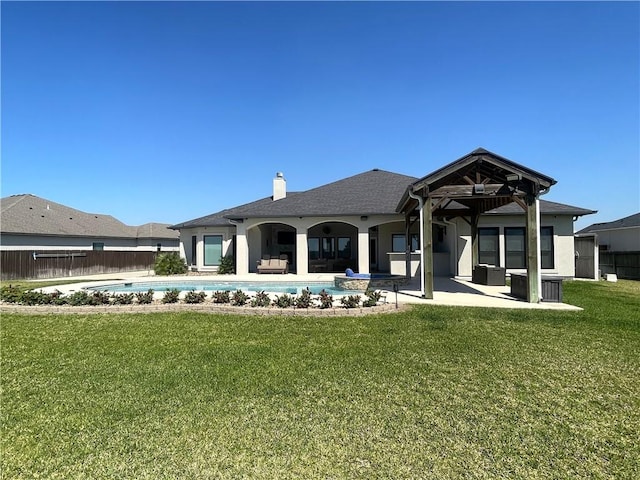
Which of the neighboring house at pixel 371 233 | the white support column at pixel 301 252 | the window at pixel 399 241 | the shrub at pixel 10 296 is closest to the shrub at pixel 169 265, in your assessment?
the neighboring house at pixel 371 233

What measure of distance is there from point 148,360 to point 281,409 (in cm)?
258

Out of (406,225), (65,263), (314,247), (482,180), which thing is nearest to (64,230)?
(65,263)

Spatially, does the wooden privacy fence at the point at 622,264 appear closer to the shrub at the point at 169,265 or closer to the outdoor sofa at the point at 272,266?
the outdoor sofa at the point at 272,266

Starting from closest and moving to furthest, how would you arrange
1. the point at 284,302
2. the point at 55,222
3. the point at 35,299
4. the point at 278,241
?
the point at 284,302 < the point at 35,299 < the point at 278,241 < the point at 55,222

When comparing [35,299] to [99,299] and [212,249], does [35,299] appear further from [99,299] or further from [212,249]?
[212,249]

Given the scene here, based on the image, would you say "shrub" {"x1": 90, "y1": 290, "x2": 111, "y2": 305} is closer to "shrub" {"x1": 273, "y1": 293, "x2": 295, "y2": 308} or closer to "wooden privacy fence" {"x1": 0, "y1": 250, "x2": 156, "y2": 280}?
"shrub" {"x1": 273, "y1": 293, "x2": 295, "y2": 308}

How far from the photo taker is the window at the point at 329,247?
2147 centimetres

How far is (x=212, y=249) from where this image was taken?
21.3 meters

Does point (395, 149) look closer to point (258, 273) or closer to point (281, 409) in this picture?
point (258, 273)

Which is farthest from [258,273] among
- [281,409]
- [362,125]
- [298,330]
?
[281,409]

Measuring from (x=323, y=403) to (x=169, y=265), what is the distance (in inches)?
760

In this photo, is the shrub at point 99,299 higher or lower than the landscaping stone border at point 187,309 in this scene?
higher

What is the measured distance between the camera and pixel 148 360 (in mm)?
5043

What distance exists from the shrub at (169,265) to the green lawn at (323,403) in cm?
1426
